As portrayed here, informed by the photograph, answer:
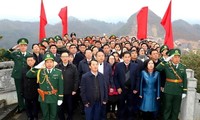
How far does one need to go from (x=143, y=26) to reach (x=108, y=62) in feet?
13.6

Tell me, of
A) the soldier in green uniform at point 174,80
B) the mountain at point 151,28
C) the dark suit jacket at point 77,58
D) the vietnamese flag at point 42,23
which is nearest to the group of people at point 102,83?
the soldier in green uniform at point 174,80

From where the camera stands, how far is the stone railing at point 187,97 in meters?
6.04

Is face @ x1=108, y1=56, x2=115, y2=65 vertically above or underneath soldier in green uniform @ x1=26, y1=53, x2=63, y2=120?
above

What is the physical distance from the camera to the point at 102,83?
5.59 metres

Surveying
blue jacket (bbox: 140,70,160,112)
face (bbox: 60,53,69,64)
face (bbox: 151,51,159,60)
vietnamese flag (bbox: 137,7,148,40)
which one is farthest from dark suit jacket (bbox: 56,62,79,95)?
vietnamese flag (bbox: 137,7,148,40)

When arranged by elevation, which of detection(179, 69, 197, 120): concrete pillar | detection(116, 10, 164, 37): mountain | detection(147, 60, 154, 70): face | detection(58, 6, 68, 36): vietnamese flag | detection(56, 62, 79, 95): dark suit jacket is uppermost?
detection(116, 10, 164, 37): mountain

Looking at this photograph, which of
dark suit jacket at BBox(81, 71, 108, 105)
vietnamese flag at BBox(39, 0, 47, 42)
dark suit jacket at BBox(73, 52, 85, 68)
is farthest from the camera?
vietnamese flag at BBox(39, 0, 47, 42)

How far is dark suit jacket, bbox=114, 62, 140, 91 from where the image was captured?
623cm

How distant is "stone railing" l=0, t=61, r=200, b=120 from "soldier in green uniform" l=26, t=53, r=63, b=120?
6.64 ft

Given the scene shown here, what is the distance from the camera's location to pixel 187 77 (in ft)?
20.9

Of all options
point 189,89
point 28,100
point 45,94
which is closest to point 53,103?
point 45,94

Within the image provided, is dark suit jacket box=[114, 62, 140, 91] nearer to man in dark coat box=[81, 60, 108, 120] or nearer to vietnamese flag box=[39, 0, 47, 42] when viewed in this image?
man in dark coat box=[81, 60, 108, 120]

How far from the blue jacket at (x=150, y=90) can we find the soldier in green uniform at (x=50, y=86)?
190 centimetres

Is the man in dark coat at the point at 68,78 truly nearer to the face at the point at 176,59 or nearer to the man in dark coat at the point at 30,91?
the man in dark coat at the point at 30,91
